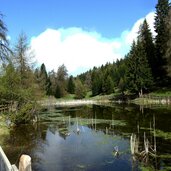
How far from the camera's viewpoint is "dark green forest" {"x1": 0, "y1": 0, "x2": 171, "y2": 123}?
38.9m

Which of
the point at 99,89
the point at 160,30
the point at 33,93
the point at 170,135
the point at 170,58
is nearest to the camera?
the point at 170,135

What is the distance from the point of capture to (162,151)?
22.3 metres

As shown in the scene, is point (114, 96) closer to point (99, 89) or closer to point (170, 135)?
point (99, 89)

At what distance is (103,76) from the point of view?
368ft

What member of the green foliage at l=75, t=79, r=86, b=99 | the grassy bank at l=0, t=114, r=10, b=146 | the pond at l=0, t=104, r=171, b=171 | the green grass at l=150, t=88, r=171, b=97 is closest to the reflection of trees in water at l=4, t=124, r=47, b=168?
the pond at l=0, t=104, r=171, b=171

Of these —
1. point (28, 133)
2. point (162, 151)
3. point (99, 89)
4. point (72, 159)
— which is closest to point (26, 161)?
point (72, 159)

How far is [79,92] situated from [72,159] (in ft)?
300

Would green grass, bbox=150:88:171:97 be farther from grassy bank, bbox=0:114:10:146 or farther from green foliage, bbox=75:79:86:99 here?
green foliage, bbox=75:79:86:99

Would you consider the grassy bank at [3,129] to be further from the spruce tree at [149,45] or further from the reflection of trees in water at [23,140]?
the spruce tree at [149,45]

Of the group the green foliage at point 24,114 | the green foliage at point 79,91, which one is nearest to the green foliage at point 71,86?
the green foliage at point 79,91

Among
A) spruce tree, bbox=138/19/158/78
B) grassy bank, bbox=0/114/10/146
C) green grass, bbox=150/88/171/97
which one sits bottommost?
grassy bank, bbox=0/114/10/146

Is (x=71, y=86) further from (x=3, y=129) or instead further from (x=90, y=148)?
(x=90, y=148)

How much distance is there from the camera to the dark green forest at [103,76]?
128ft

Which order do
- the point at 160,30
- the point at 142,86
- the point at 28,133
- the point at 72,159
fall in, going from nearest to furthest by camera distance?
the point at 72,159, the point at 28,133, the point at 142,86, the point at 160,30
